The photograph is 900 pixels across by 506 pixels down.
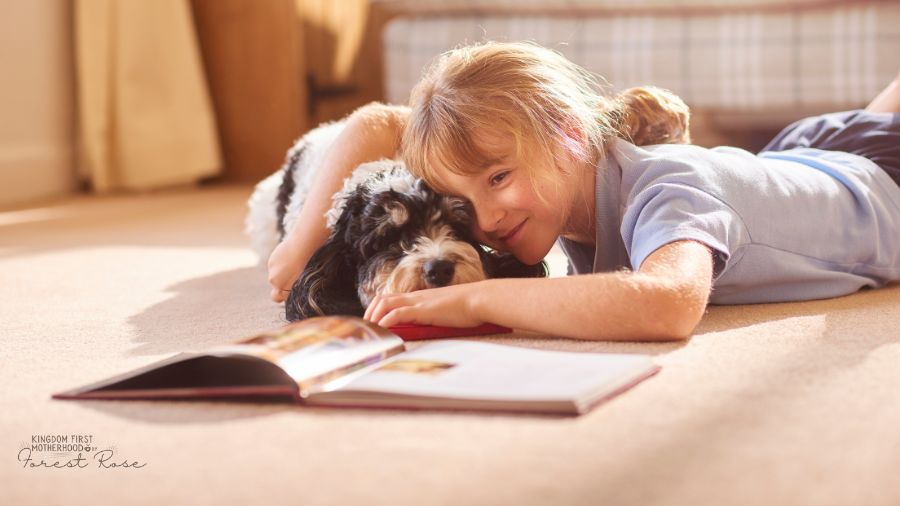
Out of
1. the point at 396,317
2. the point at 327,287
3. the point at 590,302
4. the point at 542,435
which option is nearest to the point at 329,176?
the point at 327,287

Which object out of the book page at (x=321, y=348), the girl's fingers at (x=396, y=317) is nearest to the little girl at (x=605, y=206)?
the girl's fingers at (x=396, y=317)

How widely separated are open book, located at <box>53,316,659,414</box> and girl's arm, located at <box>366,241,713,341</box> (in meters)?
0.14

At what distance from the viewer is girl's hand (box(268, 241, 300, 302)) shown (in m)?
2.01

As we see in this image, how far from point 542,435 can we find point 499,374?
6.9 inches

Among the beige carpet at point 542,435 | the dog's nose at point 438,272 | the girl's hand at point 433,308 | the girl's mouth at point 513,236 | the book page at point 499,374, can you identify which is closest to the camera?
the beige carpet at point 542,435

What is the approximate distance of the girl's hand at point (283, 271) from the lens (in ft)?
6.59

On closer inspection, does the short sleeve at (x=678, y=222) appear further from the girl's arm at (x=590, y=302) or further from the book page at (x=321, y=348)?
the book page at (x=321, y=348)

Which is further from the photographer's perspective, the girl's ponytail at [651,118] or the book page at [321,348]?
the girl's ponytail at [651,118]

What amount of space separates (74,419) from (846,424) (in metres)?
0.90

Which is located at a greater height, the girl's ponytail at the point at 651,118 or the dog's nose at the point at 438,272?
the girl's ponytail at the point at 651,118

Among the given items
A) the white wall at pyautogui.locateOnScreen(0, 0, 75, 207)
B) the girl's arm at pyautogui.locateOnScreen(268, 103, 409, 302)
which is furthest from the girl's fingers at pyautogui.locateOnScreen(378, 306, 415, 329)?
the white wall at pyautogui.locateOnScreen(0, 0, 75, 207)

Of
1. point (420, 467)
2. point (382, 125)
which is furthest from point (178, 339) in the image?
point (420, 467)

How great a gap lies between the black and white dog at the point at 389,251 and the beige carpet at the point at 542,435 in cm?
16

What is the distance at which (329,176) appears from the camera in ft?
6.83
